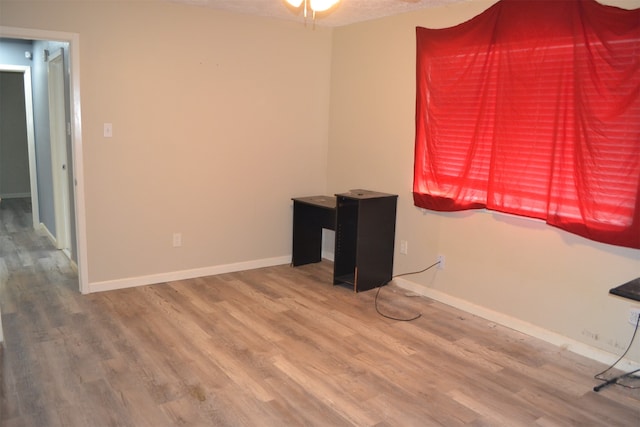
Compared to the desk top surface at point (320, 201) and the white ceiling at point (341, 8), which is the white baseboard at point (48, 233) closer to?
the desk top surface at point (320, 201)

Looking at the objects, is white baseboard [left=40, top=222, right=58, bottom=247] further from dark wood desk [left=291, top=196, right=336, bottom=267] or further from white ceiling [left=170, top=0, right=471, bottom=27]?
white ceiling [left=170, top=0, right=471, bottom=27]

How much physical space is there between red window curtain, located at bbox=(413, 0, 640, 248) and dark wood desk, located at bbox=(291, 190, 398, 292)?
0.37 metres

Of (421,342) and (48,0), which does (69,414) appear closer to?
(421,342)

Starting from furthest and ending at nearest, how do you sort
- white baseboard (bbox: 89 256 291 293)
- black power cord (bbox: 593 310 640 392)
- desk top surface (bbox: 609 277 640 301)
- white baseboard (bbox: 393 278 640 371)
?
white baseboard (bbox: 89 256 291 293) → white baseboard (bbox: 393 278 640 371) → black power cord (bbox: 593 310 640 392) → desk top surface (bbox: 609 277 640 301)

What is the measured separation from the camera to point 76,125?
12.2ft

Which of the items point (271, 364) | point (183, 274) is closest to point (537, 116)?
point (271, 364)

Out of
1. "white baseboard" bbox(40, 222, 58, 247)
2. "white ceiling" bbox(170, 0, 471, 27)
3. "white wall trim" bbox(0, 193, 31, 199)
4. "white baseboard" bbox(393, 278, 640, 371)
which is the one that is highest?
"white ceiling" bbox(170, 0, 471, 27)

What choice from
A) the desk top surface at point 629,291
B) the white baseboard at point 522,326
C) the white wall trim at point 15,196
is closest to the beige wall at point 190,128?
the white baseboard at point 522,326

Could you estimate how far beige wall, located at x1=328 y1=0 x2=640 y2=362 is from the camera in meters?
3.06

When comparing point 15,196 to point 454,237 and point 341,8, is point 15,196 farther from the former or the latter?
point 454,237

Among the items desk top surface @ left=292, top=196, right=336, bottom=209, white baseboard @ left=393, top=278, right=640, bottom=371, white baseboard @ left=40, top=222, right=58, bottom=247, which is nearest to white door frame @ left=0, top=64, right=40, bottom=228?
white baseboard @ left=40, top=222, right=58, bottom=247

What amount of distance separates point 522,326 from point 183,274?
9.11ft

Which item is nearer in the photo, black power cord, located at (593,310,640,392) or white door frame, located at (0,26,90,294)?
black power cord, located at (593,310,640,392)

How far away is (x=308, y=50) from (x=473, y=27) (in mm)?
1724
